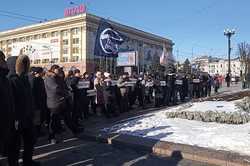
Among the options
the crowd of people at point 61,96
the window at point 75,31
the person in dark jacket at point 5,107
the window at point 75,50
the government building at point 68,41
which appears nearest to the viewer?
the person in dark jacket at point 5,107

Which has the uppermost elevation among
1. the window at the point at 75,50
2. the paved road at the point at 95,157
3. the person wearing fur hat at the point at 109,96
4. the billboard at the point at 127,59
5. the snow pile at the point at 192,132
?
the window at the point at 75,50

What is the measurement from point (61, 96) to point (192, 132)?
11.0 ft

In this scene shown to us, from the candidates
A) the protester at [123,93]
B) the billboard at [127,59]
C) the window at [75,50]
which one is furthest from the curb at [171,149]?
the window at [75,50]

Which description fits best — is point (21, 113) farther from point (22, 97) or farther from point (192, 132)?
point (192, 132)

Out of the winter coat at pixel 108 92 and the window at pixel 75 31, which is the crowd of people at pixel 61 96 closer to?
the winter coat at pixel 108 92

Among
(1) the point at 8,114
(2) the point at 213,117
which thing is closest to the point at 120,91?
(2) the point at 213,117

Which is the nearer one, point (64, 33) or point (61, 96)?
point (61, 96)

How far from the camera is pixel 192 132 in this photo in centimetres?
1000

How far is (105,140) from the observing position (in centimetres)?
979

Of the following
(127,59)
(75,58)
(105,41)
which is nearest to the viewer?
(105,41)

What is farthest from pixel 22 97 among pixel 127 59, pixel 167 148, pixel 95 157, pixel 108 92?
pixel 127 59

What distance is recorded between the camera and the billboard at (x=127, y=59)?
76.6ft

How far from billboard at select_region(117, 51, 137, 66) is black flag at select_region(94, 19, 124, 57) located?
605 centimetres

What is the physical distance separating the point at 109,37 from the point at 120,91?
106 inches
